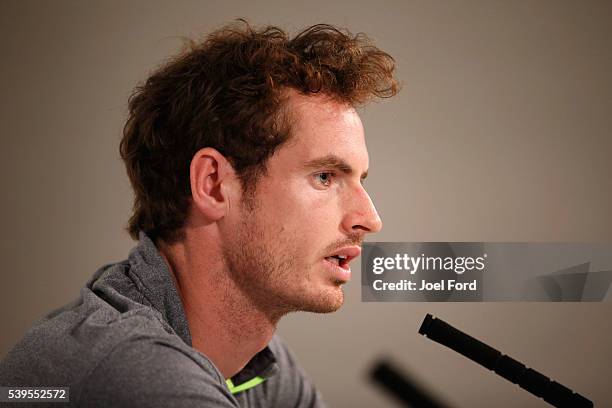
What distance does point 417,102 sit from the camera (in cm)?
210

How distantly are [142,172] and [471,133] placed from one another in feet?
4.51

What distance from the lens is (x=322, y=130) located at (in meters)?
0.90

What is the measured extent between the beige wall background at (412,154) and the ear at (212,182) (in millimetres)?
1213

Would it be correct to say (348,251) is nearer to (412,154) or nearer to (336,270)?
(336,270)

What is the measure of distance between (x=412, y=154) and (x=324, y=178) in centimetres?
124

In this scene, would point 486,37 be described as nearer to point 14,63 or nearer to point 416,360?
point 416,360

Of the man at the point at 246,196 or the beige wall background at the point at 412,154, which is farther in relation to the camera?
the beige wall background at the point at 412,154

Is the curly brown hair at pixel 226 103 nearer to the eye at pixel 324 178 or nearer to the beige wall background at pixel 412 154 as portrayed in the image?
the eye at pixel 324 178

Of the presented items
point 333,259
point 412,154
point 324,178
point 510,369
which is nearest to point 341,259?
point 333,259

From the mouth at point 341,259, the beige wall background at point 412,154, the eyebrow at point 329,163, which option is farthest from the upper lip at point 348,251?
the beige wall background at point 412,154

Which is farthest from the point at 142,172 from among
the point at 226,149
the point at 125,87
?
the point at 125,87

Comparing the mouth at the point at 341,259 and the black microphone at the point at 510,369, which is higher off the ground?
the mouth at the point at 341,259

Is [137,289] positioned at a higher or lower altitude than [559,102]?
lower

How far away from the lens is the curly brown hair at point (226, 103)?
0.91 m
